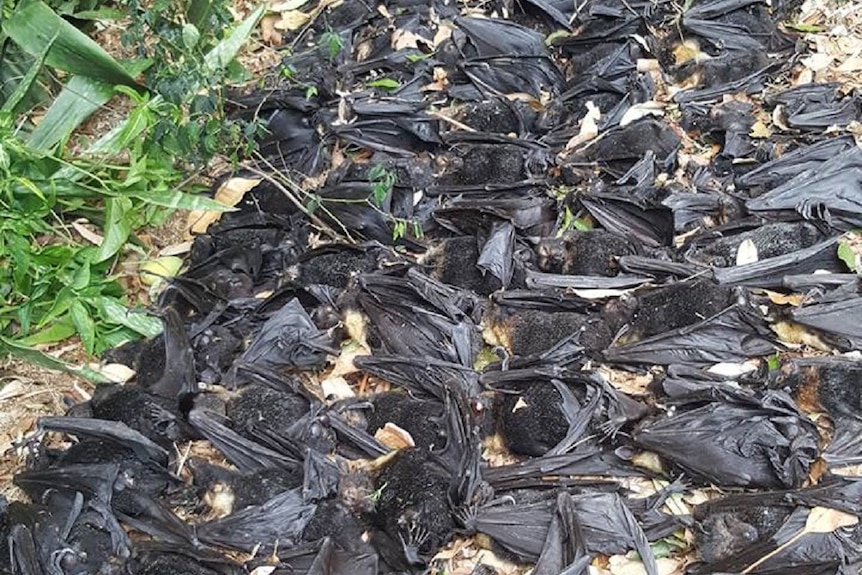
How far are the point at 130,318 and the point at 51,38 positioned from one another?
52.6 inches

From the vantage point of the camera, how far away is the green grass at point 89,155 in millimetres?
3725

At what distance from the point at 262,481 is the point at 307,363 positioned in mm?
565

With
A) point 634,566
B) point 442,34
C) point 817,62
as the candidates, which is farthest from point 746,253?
point 442,34

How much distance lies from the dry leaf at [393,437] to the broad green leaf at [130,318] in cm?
112

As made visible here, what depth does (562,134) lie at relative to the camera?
14.3 ft

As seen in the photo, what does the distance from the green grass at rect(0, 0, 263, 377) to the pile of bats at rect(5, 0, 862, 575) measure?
0.26 metres

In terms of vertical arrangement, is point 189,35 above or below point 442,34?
above

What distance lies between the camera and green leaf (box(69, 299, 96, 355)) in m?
3.61

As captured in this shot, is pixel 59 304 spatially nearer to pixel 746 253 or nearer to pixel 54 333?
pixel 54 333

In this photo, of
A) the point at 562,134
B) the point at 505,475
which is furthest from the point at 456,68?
the point at 505,475

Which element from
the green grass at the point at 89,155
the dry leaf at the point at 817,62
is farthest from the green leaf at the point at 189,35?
the dry leaf at the point at 817,62

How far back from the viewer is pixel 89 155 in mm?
4051

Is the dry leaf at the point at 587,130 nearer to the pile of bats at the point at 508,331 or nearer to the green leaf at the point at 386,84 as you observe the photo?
the pile of bats at the point at 508,331

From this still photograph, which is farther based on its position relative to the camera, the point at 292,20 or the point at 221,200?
the point at 292,20
